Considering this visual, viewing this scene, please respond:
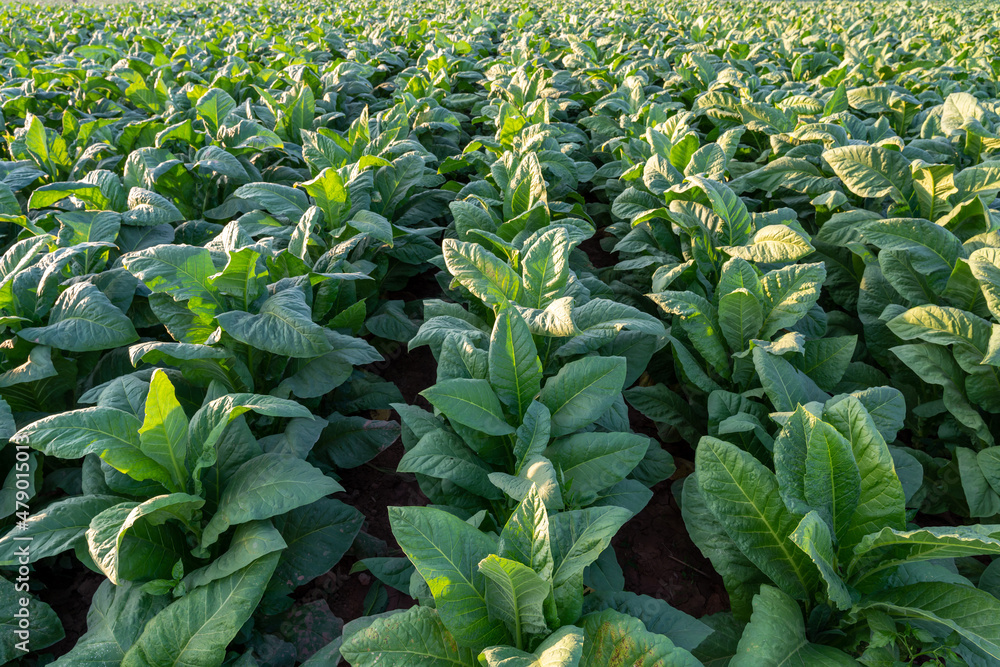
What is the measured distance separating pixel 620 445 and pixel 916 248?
1640mm

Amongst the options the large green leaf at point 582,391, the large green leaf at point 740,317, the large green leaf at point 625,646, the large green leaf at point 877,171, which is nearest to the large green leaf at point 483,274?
the large green leaf at point 582,391

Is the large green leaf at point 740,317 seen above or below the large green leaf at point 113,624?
above

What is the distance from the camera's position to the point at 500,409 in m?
1.88

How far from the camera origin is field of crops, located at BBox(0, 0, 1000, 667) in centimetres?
147

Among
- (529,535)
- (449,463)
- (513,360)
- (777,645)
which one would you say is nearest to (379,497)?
(449,463)

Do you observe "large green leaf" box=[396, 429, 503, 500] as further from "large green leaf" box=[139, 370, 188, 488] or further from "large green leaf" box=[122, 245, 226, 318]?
"large green leaf" box=[122, 245, 226, 318]

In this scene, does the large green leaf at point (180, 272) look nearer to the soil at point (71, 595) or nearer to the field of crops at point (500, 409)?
the field of crops at point (500, 409)

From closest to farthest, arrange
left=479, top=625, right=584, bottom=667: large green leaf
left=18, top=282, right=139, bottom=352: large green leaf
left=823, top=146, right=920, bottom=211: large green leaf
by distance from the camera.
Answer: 1. left=479, top=625, right=584, bottom=667: large green leaf
2. left=18, top=282, right=139, bottom=352: large green leaf
3. left=823, top=146, right=920, bottom=211: large green leaf

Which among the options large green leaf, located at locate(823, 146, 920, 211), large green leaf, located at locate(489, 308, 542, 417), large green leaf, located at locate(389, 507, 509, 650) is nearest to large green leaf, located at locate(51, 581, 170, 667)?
large green leaf, located at locate(389, 507, 509, 650)

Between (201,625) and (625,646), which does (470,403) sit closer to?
(625,646)

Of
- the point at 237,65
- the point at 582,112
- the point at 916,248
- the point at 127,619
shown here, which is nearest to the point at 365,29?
the point at 237,65

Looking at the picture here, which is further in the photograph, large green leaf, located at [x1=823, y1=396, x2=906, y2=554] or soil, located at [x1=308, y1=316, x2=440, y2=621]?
soil, located at [x1=308, y1=316, x2=440, y2=621]

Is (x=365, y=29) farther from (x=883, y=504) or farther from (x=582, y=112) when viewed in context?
(x=883, y=504)

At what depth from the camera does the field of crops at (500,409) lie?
4.83 feet
